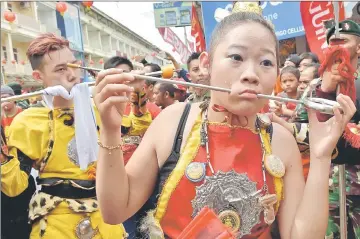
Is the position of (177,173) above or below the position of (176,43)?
below

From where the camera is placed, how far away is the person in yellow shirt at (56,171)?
2.29 m

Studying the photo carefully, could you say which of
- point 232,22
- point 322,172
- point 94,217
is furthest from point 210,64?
point 94,217

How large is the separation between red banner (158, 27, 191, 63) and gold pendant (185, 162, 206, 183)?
10207 millimetres

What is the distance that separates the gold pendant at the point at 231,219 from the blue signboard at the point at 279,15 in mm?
6656

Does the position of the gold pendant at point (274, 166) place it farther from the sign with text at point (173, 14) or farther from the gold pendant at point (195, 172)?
the sign with text at point (173, 14)

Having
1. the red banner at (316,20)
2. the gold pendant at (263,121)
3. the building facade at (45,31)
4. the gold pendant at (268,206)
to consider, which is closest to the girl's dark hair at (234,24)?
the gold pendant at (263,121)

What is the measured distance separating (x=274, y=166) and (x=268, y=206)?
0.13 meters

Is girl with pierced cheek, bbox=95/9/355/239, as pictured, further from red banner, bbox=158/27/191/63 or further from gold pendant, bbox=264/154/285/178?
red banner, bbox=158/27/191/63

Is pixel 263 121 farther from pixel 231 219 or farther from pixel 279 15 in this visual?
pixel 279 15

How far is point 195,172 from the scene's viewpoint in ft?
4.36

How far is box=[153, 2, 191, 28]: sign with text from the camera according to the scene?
17141mm

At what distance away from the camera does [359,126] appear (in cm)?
197

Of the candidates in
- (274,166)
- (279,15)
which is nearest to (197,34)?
(279,15)

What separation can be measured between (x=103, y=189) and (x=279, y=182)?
1.85ft
